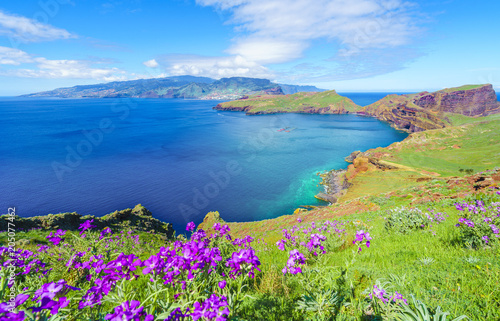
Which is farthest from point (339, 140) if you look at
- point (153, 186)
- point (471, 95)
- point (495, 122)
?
point (471, 95)

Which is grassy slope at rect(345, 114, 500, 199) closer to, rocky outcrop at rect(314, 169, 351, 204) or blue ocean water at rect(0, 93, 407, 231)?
rocky outcrop at rect(314, 169, 351, 204)

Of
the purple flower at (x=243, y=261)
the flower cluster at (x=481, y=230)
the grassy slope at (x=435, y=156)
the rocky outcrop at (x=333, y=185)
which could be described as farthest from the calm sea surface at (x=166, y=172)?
the purple flower at (x=243, y=261)

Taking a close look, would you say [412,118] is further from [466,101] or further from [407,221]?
[407,221]

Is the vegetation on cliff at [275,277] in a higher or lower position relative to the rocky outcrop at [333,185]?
higher

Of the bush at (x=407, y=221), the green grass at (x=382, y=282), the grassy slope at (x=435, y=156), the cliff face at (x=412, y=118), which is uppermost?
the cliff face at (x=412, y=118)

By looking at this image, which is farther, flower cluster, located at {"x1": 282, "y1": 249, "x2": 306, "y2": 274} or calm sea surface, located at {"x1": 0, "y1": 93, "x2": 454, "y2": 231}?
calm sea surface, located at {"x1": 0, "y1": 93, "x2": 454, "y2": 231}

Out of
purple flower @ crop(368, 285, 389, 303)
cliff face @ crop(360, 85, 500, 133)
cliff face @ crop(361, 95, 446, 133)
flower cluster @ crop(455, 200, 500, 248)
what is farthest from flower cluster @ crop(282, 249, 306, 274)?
cliff face @ crop(360, 85, 500, 133)

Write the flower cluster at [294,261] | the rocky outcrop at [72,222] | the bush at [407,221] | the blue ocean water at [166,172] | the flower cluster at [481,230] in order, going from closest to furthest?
the flower cluster at [294,261] → the flower cluster at [481,230] → the bush at [407,221] → the rocky outcrop at [72,222] → the blue ocean water at [166,172]

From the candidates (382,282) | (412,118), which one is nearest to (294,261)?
(382,282)

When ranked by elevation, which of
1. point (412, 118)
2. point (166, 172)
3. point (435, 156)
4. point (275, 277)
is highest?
point (412, 118)

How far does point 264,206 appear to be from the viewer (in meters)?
40.4

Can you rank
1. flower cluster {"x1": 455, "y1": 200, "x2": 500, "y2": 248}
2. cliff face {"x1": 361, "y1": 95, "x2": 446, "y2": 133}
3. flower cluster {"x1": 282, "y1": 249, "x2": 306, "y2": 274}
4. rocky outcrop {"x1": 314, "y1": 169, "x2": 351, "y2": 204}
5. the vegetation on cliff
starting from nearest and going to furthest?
the vegetation on cliff < flower cluster {"x1": 282, "y1": 249, "x2": 306, "y2": 274} < flower cluster {"x1": 455, "y1": 200, "x2": 500, "y2": 248} < rocky outcrop {"x1": 314, "y1": 169, "x2": 351, "y2": 204} < cliff face {"x1": 361, "y1": 95, "x2": 446, "y2": 133}

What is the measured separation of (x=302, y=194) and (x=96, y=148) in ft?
246

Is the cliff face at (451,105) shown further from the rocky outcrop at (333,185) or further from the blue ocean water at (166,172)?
the rocky outcrop at (333,185)
